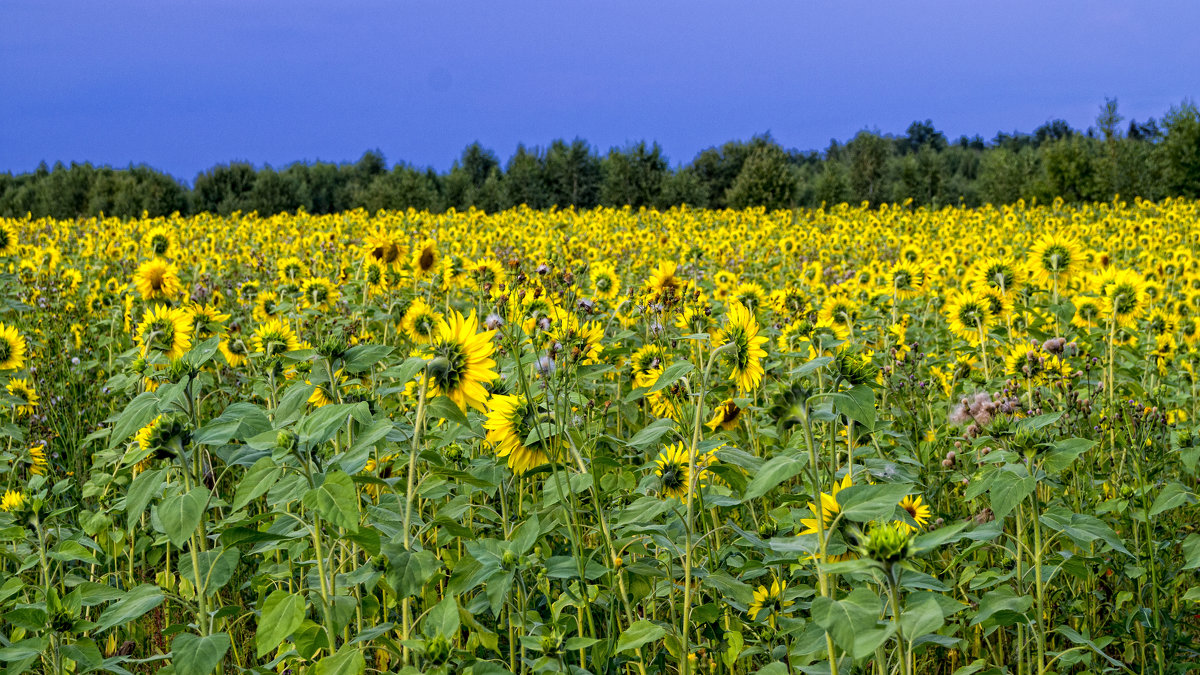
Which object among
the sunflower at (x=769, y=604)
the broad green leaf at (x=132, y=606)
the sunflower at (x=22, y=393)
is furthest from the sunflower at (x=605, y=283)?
the broad green leaf at (x=132, y=606)

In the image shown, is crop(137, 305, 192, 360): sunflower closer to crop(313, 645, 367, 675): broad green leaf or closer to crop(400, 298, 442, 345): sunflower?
crop(400, 298, 442, 345): sunflower

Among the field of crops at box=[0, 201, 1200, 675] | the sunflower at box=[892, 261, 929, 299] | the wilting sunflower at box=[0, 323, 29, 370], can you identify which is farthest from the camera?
the sunflower at box=[892, 261, 929, 299]

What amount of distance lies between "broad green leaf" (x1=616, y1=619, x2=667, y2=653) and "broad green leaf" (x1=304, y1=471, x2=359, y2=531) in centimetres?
59

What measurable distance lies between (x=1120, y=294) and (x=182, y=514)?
12.5ft

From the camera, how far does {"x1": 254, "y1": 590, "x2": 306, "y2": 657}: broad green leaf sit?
143 centimetres

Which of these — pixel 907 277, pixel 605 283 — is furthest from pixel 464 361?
pixel 907 277

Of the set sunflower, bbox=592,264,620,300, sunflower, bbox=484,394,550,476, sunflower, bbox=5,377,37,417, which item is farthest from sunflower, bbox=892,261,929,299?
sunflower, bbox=5,377,37,417

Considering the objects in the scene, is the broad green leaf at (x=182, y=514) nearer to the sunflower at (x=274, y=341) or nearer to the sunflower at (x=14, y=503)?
the sunflower at (x=14, y=503)

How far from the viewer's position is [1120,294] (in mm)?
3551

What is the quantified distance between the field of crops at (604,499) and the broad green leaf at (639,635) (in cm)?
1

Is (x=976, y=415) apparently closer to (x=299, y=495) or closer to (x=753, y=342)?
(x=753, y=342)

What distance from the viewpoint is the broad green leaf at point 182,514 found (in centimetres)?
141

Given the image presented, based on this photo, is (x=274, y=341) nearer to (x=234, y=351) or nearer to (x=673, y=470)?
(x=234, y=351)

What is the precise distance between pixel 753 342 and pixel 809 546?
2.66ft
